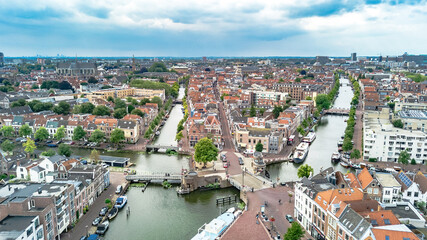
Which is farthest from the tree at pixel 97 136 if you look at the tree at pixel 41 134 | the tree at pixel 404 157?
the tree at pixel 404 157

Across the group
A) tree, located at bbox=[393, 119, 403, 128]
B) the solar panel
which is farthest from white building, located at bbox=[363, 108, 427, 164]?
the solar panel

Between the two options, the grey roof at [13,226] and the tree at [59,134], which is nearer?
the grey roof at [13,226]

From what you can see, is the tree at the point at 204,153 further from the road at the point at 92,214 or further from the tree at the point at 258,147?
the road at the point at 92,214

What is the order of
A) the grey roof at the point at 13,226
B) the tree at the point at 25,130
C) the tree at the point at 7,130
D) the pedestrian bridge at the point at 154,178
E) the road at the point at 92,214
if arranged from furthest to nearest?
the tree at the point at 7,130 → the tree at the point at 25,130 → the pedestrian bridge at the point at 154,178 → the road at the point at 92,214 → the grey roof at the point at 13,226

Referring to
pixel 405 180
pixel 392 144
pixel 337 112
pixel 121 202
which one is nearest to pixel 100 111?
pixel 121 202

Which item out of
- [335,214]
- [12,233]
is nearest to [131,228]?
[12,233]

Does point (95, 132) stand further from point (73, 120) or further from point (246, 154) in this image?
point (246, 154)
